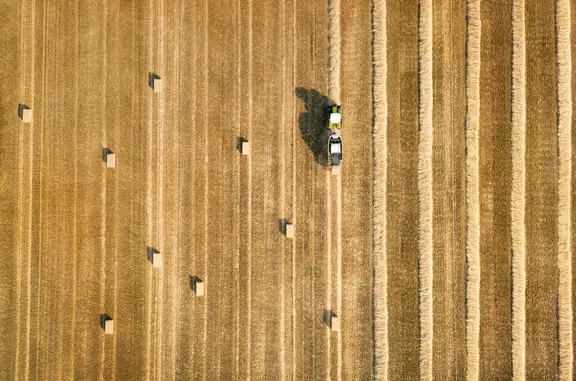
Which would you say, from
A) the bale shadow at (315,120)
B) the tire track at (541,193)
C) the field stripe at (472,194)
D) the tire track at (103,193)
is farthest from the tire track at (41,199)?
the tire track at (541,193)

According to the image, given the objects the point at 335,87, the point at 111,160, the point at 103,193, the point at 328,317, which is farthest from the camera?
the point at 335,87

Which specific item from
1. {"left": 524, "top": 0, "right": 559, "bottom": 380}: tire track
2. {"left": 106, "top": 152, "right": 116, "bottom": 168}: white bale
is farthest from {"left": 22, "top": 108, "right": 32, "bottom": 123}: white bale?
{"left": 524, "top": 0, "right": 559, "bottom": 380}: tire track

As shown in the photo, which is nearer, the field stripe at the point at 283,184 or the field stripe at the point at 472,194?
the field stripe at the point at 283,184

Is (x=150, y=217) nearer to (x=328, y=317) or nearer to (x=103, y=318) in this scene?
(x=103, y=318)

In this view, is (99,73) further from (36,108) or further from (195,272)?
(195,272)

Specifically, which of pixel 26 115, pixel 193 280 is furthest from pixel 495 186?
pixel 26 115

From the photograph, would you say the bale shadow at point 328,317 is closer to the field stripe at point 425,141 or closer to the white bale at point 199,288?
the field stripe at point 425,141

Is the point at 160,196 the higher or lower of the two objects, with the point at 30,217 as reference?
higher
